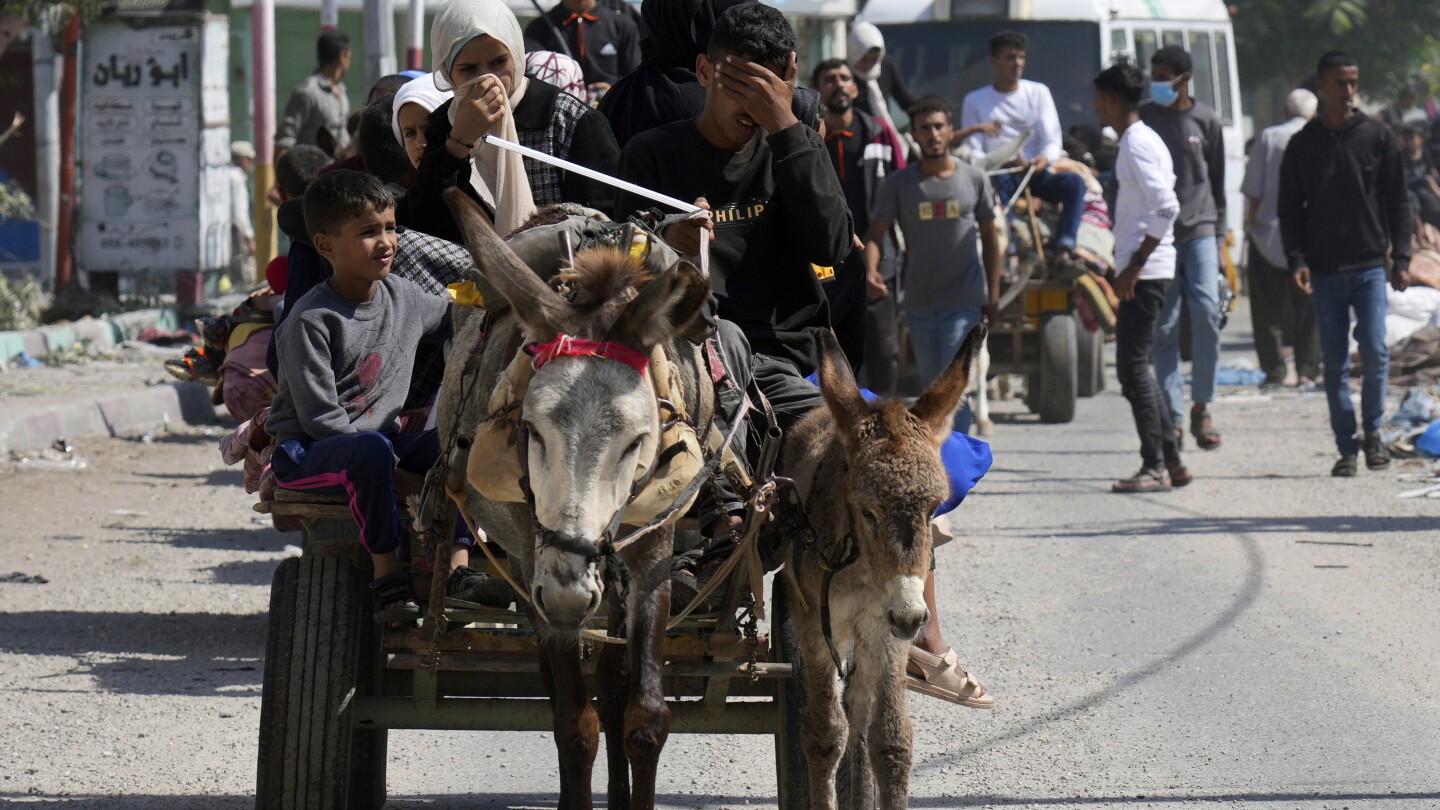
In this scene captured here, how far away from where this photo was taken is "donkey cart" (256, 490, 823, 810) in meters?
4.65

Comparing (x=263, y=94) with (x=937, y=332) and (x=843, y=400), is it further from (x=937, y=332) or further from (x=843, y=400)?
(x=843, y=400)

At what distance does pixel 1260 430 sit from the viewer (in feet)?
46.8

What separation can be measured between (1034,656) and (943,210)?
4481 millimetres

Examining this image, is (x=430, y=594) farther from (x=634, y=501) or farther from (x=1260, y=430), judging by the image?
(x=1260, y=430)

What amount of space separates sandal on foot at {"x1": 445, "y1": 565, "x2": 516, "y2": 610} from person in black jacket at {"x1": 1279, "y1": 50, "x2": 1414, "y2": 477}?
8182mm

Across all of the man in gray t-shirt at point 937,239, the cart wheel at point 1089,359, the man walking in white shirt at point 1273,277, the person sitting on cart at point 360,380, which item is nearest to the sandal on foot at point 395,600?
the person sitting on cart at point 360,380

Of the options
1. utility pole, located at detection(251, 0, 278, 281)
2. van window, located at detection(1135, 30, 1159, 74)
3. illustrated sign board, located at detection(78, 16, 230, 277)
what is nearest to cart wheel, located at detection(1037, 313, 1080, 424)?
van window, located at detection(1135, 30, 1159, 74)

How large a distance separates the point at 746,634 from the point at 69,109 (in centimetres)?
1703

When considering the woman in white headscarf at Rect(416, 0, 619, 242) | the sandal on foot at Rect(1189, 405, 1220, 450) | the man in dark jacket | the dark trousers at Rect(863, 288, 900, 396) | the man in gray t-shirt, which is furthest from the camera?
the sandal on foot at Rect(1189, 405, 1220, 450)

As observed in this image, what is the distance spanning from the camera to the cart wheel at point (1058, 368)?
14.0m

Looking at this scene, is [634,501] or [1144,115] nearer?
[634,501]

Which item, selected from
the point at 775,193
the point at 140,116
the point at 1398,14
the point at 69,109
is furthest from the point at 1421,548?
the point at 1398,14

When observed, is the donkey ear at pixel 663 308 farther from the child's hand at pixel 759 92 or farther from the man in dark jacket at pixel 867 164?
the man in dark jacket at pixel 867 164

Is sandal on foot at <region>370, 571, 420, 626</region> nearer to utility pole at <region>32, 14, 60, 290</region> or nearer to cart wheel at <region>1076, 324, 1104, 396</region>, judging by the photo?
cart wheel at <region>1076, 324, 1104, 396</region>
